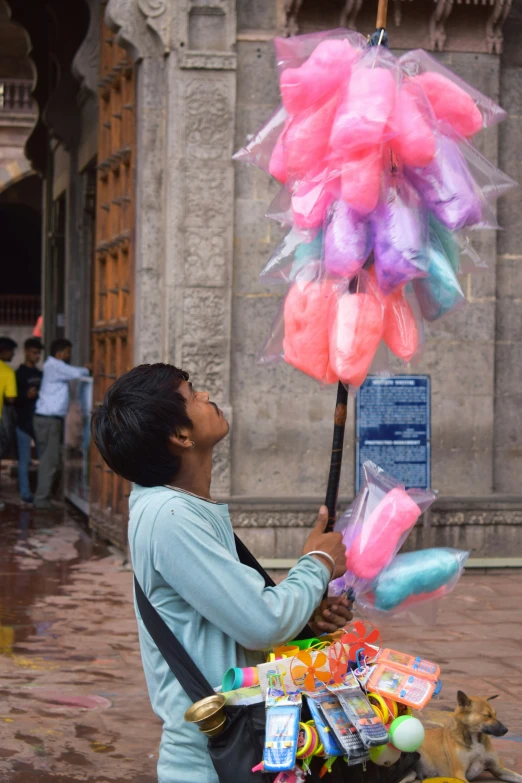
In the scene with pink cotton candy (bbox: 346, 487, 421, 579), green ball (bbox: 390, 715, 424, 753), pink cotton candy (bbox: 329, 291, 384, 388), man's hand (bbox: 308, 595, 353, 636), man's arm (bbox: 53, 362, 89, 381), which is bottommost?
green ball (bbox: 390, 715, 424, 753)

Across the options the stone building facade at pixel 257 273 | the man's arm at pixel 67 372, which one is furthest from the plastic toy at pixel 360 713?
the man's arm at pixel 67 372

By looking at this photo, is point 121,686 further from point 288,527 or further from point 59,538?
point 59,538

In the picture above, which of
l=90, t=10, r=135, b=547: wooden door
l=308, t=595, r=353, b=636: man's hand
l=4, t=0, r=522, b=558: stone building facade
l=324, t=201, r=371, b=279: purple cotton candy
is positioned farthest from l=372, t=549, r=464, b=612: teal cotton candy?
l=90, t=10, r=135, b=547: wooden door

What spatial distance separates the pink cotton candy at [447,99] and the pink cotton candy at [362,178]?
240mm

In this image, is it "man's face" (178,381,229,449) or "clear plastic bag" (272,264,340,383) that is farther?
"clear plastic bag" (272,264,340,383)

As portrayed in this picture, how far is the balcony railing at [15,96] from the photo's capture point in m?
27.5

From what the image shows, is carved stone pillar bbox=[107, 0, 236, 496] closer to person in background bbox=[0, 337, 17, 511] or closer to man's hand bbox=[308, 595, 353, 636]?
person in background bbox=[0, 337, 17, 511]

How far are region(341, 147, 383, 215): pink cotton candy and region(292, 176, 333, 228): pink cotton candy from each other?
0.07 m

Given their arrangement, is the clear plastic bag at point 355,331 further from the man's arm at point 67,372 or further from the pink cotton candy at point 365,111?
the man's arm at point 67,372

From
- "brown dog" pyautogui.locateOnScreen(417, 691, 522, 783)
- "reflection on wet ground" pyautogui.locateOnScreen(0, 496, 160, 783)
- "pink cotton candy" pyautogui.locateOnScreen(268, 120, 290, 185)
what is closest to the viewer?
"pink cotton candy" pyautogui.locateOnScreen(268, 120, 290, 185)

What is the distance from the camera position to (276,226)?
27.8ft

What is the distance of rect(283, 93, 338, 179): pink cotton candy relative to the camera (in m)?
3.09

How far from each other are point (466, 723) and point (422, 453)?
4350 millimetres

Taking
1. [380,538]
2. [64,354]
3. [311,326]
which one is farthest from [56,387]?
[380,538]
